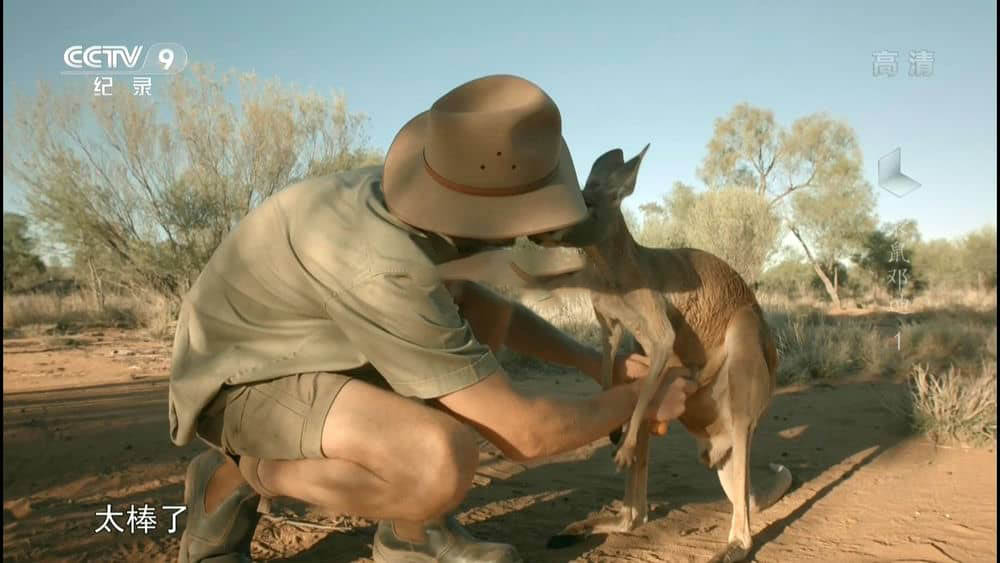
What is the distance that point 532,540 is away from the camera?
3578 mm

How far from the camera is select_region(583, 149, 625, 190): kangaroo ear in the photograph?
127 inches

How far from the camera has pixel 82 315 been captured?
14211mm

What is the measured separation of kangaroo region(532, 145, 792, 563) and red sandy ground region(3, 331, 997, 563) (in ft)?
0.86

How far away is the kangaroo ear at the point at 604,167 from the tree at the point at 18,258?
63.3 feet

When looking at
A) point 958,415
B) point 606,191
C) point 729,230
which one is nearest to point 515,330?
point 606,191

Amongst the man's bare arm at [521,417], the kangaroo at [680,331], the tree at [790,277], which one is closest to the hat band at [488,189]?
the man's bare arm at [521,417]

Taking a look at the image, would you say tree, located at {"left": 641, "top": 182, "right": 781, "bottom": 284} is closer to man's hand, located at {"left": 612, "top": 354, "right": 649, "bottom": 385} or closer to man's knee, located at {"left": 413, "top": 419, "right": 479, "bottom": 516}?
man's hand, located at {"left": 612, "top": 354, "right": 649, "bottom": 385}

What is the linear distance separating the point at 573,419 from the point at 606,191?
3.58 ft

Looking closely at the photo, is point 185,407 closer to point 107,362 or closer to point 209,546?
point 209,546

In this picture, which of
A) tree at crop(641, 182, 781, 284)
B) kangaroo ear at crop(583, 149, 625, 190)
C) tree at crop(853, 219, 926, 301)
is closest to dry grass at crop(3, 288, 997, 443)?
kangaroo ear at crop(583, 149, 625, 190)

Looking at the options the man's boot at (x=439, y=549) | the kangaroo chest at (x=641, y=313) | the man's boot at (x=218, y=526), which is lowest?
the man's boot at (x=439, y=549)

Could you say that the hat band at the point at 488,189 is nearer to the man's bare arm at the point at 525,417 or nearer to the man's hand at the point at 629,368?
the man's bare arm at the point at 525,417

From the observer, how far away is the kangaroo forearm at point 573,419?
95.7 inches

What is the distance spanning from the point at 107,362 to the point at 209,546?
7.47 meters
